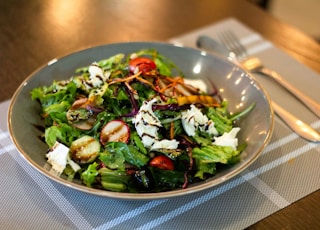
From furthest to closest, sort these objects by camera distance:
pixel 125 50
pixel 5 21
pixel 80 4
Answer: pixel 80 4
pixel 5 21
pixel 125 50

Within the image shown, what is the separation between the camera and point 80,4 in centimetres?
162

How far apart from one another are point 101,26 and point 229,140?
0.72 meters

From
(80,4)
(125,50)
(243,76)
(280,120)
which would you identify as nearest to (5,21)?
(80,4)

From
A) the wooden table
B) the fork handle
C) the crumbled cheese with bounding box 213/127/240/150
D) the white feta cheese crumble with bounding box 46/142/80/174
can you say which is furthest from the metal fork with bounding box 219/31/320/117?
the white feta cheese crumble with bounding box 46/142/80/174

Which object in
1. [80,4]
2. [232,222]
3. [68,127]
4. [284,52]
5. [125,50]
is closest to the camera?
[232,222]

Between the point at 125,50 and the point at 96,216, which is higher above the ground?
the point at 125,50

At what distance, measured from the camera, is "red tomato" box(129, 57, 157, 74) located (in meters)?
1.06

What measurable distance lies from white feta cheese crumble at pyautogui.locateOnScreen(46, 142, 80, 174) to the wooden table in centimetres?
35

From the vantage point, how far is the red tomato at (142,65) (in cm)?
106

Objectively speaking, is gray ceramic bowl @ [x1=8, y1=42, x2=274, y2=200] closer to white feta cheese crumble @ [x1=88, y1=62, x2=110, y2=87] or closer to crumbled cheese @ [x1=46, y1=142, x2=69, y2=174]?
crumbled cheese @ [x1=46, y1=142, x2=69, y2=174]

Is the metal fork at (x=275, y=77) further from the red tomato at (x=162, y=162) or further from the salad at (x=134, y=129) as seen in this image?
the red tomato at (x=162, y=162)

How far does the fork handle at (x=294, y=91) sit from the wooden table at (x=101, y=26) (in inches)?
5.4

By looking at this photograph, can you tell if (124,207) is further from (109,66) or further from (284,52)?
(284,52)

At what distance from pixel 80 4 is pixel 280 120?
847 mm
